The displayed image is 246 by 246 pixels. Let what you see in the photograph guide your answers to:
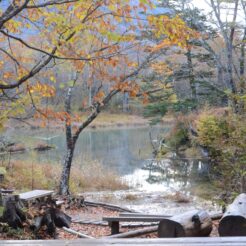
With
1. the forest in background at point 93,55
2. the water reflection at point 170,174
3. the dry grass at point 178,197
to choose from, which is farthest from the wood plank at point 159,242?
the water reflection at point 170,174

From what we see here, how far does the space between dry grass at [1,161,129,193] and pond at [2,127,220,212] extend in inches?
26.5

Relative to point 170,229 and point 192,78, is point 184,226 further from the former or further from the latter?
point 192,78

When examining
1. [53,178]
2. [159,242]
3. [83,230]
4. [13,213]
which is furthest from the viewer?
[53,178]

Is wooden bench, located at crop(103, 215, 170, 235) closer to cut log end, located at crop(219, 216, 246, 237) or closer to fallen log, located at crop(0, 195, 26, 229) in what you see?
fallen log, located at crop(0, 195, 26, 229)

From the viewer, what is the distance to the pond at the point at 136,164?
551 inches

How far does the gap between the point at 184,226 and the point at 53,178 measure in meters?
9.53

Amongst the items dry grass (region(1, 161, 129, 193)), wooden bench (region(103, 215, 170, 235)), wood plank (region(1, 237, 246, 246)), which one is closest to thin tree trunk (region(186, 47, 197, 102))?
dry grass (region(1, 161, 129, 193))

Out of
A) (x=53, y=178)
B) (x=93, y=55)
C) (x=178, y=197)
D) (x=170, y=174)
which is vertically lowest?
(x=178, y=197)

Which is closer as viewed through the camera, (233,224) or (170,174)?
(233,224)

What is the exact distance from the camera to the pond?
14.0m

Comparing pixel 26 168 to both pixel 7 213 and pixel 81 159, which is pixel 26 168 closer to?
pixel 81 159

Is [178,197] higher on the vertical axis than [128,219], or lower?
lower

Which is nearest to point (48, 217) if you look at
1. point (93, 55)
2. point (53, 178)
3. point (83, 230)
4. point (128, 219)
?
point (128, 219)

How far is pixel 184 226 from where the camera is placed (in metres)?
4.84
